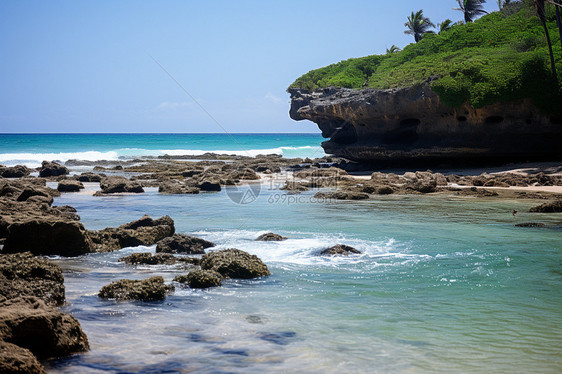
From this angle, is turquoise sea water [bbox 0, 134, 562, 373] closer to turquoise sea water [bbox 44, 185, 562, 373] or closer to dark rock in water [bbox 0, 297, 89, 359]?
turquoise sea water [bbox 44, 185, 562, 373]

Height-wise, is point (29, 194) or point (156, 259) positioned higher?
point (29, 194)

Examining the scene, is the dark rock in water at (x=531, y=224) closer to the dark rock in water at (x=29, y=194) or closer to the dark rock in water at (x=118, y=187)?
the dark rock in water at (x=29, y=194)

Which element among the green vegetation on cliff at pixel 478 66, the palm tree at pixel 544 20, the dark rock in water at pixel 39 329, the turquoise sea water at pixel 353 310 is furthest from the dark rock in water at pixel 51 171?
the dark rock in water at pixel 39 329

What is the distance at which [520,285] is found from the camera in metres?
7.61

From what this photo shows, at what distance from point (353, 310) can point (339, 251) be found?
10.8 feet

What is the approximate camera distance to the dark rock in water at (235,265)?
25.9ft

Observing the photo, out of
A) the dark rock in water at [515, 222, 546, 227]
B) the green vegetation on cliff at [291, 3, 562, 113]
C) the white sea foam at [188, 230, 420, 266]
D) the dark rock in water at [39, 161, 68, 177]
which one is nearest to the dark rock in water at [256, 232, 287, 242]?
the white sea foam at [188, 230, 420, 266]

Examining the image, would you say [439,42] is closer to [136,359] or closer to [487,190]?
[487,190]

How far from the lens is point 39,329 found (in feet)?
14.5

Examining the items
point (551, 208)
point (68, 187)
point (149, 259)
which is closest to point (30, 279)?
point (149, 259)

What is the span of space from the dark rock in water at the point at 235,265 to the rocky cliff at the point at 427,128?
1960 cm

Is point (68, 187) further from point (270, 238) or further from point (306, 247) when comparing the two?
point (306, 247)

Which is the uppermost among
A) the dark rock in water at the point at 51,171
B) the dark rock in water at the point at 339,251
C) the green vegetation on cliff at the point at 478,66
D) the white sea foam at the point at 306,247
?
the green vegetation on cliff at the point at 478,66

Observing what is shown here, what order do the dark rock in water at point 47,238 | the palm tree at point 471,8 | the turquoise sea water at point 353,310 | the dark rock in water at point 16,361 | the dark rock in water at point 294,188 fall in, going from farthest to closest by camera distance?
the palm tree at point 471,8 → the dark rock in water at point 294,188 → the dark rock in water at point 47,238 → the turquoise sea water at point 353,310 → the dark rock in water at point 16,361
